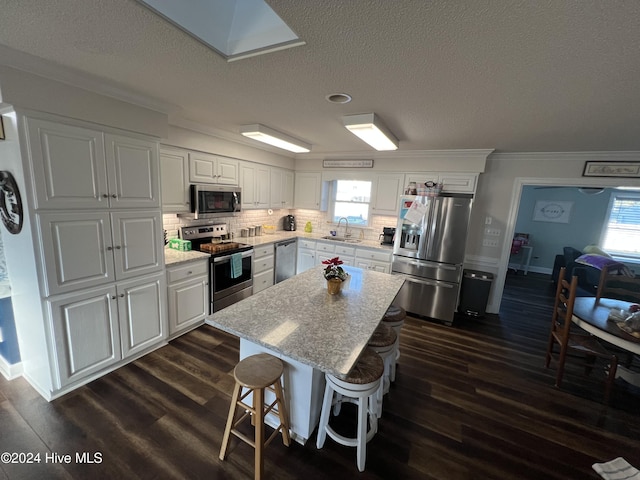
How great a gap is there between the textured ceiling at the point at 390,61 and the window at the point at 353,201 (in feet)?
7.26

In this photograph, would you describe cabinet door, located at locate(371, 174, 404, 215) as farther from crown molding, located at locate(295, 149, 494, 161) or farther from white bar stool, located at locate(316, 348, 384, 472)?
white bar stool, located at locate(316, 348, 384, 472)

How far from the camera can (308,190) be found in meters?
4.90

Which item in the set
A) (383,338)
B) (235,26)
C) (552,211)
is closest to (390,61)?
(235,26)

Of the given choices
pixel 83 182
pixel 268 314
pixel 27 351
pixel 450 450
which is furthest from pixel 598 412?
pixel 27 351

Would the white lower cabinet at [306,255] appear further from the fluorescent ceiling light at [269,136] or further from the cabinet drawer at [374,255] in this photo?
the fluorescent ceiling light at [269,136]

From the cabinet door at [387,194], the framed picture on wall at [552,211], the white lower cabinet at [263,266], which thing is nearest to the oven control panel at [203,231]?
the white lower cabinet at [263,266]

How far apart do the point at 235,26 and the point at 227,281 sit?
2.66 meters

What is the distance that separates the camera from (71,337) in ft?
6.55

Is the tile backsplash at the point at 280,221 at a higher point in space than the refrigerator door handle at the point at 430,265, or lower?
higher

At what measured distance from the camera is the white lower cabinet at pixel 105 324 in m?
1.96

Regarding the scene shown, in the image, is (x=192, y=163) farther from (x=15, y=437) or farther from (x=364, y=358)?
(x=364, y=358)

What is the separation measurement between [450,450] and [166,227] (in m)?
3.49

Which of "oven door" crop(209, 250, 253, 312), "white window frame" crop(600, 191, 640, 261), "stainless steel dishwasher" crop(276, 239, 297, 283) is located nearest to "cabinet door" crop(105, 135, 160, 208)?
"oven door" crop(209, 250, 253, 312)

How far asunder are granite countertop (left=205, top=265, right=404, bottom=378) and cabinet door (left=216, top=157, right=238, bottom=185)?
203cm
